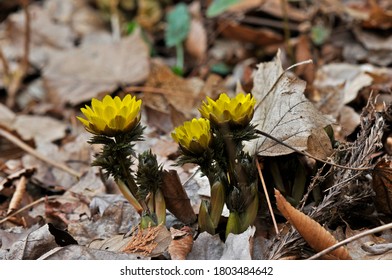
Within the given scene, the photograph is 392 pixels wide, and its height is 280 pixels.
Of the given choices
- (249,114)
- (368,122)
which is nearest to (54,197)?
(249,114)

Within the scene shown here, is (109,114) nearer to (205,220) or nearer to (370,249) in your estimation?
(205,220)

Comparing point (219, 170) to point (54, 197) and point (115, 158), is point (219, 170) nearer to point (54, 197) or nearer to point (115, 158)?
point (115, 158)

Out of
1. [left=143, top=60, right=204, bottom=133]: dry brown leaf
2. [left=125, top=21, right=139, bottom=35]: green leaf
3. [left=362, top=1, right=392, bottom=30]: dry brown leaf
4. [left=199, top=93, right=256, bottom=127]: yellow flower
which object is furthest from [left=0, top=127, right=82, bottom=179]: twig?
[left=362, top=1, right=392, bottom=30]: dry brown leaf

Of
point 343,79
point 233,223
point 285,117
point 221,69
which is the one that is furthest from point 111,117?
point 221,69

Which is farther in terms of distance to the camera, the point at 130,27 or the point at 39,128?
the point at 130,27

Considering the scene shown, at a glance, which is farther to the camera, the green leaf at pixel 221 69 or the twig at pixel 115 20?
the twig at pixel 115 20

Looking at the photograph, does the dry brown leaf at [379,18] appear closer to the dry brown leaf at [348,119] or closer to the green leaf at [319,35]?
the green leaf at [319,35]

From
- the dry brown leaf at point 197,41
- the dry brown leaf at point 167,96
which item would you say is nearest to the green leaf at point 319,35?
the dry brown leaf at point 197,41
